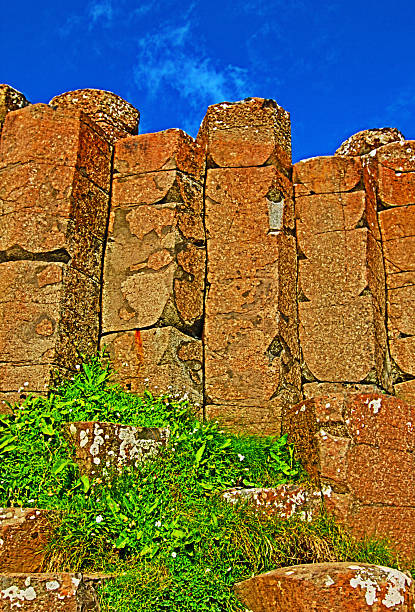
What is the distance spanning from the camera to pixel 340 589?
3.86 metres

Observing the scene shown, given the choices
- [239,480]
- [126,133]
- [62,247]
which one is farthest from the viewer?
[126,133]

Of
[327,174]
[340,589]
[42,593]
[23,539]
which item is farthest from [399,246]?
[42,593]

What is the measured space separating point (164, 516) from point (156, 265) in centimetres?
259

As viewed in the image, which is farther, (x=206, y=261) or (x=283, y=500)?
(x=206, y=261)

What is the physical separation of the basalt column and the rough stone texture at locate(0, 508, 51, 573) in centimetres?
222

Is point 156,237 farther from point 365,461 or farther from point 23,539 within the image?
point 23,539

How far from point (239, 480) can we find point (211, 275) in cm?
215

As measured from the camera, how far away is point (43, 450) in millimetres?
5156

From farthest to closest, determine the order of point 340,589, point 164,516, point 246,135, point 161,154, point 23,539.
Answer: point 246,135 < point 161,154 < point 164,516 < point 23,539 < point 340,589

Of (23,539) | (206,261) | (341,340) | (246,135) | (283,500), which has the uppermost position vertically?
(246,135)

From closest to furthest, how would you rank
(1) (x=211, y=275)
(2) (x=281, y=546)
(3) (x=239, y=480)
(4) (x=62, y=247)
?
1. (2) (x=281, y=546)
2. (3) (x=239, y=480)
3. (4) (x=62, y=247)
4. (1) (x=211, y=275)

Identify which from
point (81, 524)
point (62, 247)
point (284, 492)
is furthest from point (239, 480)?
point (62, 247)

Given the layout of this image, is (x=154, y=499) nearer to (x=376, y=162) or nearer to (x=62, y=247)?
(x=62, y=247)

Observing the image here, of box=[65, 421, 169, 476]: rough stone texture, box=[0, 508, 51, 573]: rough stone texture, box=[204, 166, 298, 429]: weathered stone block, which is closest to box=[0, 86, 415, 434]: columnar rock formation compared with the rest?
box=[204, 166, 298, 429]: weathered stone block
